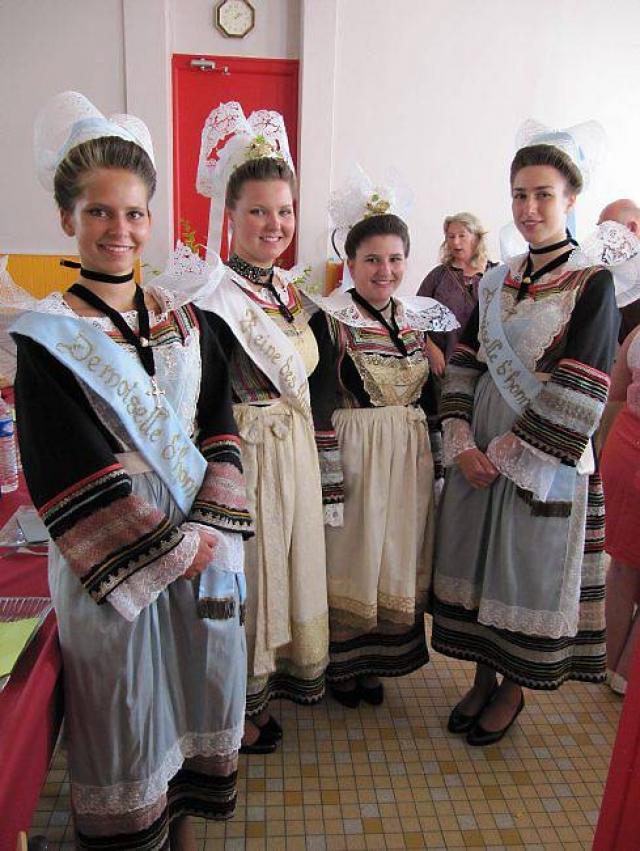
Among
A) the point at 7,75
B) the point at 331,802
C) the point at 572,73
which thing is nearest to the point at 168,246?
the point at 7,75

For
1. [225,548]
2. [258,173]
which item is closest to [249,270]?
[258,173]

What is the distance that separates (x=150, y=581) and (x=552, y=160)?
50.6 inches

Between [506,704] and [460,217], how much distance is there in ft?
7.46

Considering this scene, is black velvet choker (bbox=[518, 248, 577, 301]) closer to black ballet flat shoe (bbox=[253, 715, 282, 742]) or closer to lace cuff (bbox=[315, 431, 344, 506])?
lace cuff (bbox=[315, 431, 344, 506])

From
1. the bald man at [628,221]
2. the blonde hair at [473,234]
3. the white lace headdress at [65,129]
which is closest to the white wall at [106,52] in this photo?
the blonde hair at [473,234]

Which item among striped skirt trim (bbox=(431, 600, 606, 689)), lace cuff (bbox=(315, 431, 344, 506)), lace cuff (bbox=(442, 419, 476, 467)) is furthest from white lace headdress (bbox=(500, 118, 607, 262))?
striped skirt trim (bbox=(431, 600, 606, 689))

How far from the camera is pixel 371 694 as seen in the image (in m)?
1.91

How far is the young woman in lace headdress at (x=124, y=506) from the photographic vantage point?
3.27 feet

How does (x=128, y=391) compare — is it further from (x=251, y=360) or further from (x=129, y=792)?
(x=129, y=792)

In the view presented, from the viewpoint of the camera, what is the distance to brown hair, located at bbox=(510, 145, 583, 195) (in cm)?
151

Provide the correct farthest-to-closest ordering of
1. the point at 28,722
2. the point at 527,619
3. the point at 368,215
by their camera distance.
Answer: the point at 368,215, the point at 527,619, the point at 28,722

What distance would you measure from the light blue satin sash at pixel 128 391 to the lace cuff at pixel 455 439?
750mm

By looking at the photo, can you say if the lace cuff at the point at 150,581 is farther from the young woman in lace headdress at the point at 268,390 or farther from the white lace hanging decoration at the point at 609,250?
the white lace hanging decoration at the point at 609,250

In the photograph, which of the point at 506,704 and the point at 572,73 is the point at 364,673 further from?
the point at 572,73
